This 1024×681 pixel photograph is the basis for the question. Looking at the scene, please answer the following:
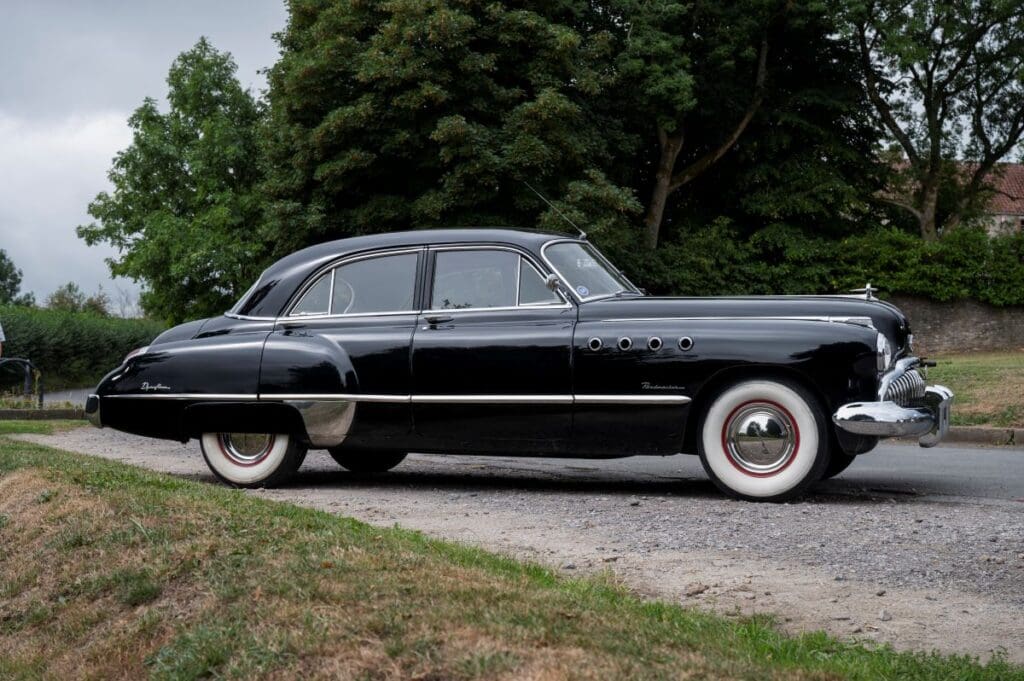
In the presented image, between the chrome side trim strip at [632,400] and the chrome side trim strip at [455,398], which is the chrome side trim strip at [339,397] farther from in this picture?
the chrome side trim strip at [632,400]

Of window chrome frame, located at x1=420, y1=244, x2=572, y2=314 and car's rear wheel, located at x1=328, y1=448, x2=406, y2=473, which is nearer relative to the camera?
window chrome frame, located at x1=420, y1=244, x2=572, y2=314

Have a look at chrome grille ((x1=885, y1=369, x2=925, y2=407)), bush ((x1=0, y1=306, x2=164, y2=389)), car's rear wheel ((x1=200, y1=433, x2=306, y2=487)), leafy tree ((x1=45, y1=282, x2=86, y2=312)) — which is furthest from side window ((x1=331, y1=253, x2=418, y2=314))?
leafy tree ((x1=45, y1=282, x2=86, y2=312))

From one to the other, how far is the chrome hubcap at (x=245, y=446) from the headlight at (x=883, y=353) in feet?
14.3

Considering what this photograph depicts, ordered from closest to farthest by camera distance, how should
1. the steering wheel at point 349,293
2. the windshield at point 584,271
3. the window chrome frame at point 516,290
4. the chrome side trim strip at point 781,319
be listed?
the chrome side trim strip at point 781,319
the window chrome frame at point 516,290
the windshield at point 584,271
the steering wheel at point 349,293

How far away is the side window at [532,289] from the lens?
8320 millimetres

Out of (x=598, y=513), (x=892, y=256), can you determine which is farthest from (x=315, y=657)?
(x=892, y=256)

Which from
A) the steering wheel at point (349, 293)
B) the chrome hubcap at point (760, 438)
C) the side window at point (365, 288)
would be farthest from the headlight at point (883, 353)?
the steering wheel at point (349, 293)

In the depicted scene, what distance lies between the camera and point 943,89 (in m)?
39.3

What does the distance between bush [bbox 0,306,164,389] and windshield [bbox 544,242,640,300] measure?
3643cm

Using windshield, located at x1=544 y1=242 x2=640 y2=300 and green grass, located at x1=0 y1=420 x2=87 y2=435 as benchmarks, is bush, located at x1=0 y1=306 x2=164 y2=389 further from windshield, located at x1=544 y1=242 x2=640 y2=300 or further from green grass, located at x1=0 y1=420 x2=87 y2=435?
windshield, located at x1=544 y1=242 x2=640 y2=300

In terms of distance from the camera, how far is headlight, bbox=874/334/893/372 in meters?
7.52

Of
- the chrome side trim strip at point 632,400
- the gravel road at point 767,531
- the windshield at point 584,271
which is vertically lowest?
the gravel road at point 767,531

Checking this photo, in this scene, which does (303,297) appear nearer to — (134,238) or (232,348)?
(232,348)

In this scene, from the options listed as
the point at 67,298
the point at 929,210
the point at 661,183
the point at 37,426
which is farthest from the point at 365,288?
the point at 67,298
